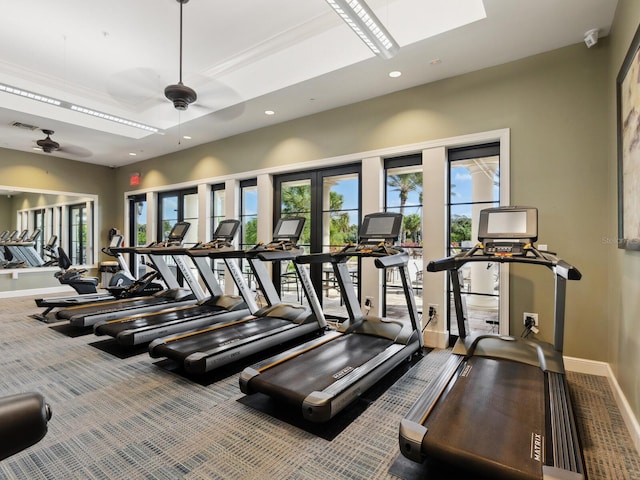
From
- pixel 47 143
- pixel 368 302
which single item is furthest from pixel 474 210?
pixel 47 143

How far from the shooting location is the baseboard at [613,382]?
224 cm

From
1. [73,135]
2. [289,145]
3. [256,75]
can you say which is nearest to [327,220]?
[289,145]

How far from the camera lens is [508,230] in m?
3.00

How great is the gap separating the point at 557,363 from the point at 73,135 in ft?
27.8

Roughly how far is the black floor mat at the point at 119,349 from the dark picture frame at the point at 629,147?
187 inches

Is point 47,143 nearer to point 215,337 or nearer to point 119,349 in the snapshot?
point 119,349

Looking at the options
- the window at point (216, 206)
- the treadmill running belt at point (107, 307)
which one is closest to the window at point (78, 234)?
the window at point (216, 206)

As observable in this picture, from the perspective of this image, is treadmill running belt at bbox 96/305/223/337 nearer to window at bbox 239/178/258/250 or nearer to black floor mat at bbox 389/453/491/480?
window at bbox 239/178/258/250

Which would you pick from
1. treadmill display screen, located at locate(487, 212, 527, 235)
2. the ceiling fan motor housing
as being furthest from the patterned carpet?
the ceiling fan motor housing

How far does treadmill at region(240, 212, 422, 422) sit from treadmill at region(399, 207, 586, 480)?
20.9 inches

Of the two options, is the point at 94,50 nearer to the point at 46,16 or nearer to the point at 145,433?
the point at 46,16

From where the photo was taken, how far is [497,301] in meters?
4.11

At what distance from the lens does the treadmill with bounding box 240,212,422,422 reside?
245 centimetres

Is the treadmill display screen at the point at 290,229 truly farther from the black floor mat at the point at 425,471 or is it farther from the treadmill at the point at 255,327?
the black floor mat at the point at 425,471
